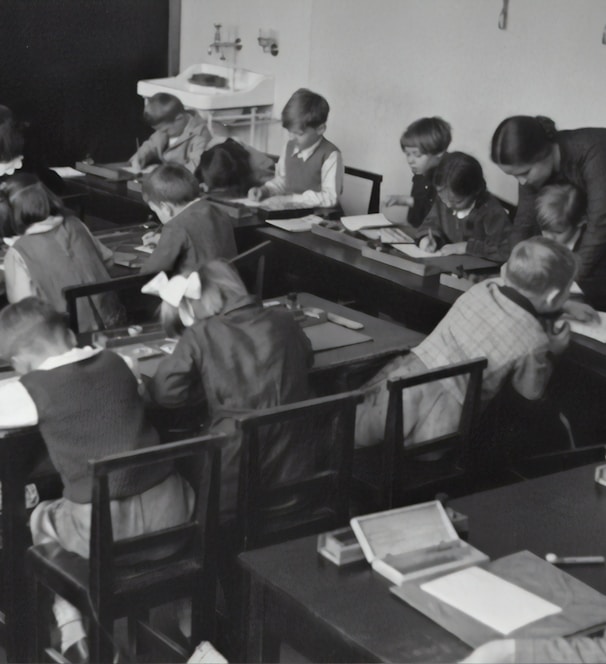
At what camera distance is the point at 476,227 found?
4.74 meters

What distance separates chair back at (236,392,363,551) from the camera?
8.62 feet

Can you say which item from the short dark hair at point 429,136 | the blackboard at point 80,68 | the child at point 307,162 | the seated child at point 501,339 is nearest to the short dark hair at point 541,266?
the seated child at point 501,339

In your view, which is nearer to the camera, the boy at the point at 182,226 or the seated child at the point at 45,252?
the seated child at the point at 45,252

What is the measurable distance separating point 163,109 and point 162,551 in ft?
12.7

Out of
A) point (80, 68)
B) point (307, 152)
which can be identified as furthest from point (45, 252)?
point (80, 68)

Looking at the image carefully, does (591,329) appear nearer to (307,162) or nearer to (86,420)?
(86,420)

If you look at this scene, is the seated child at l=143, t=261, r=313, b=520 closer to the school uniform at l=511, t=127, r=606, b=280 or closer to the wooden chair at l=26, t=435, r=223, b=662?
the wooden chair at l=26, t=435, r=223, b=662

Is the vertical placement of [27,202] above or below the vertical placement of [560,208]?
below

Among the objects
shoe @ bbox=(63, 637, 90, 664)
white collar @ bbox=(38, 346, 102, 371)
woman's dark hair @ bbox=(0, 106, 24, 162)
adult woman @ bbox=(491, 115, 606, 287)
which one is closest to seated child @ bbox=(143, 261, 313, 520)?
white collar @ bbox=(38, 346, 102, 371)

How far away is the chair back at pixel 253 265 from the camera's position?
162 inches

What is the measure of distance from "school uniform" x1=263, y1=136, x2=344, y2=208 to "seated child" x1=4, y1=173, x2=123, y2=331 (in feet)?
5.46

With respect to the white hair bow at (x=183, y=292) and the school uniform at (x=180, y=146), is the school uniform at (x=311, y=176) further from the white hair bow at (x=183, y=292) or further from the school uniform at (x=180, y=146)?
the white hair bow at (x=183, y=292)

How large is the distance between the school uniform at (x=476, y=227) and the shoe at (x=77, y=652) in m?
2.43

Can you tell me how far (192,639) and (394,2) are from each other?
4.75 metres
